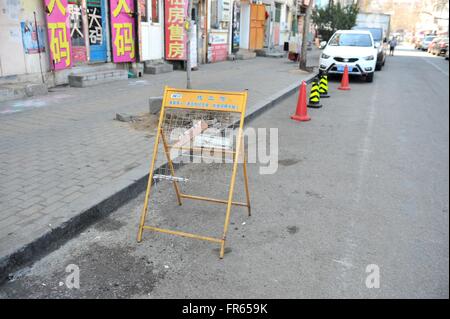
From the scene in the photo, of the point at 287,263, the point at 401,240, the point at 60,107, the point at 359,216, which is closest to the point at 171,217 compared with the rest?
the point at 287,263

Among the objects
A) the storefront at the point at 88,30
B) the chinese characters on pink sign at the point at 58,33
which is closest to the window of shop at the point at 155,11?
the storefront at the point at 88,30

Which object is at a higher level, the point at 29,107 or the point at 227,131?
the point at 227,131

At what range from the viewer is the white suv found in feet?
46.0

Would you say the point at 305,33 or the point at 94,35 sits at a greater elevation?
the point at 305,33

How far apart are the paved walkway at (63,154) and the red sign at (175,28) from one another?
4.42 metres

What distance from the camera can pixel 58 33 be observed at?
9.95 m

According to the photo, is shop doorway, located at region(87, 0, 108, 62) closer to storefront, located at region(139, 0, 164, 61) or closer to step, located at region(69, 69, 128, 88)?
step, located at region(69, 69, 128, 88)

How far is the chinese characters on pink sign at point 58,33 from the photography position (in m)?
9.67

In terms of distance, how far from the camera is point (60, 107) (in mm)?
8133

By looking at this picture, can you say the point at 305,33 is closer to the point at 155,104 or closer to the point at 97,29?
the point at 97,29

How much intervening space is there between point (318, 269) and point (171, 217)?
1.62m

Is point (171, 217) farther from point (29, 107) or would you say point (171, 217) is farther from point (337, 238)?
point (29, 107)

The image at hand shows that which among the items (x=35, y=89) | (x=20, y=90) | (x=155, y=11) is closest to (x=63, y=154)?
(x=20, y=90)

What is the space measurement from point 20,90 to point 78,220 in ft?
20.1
